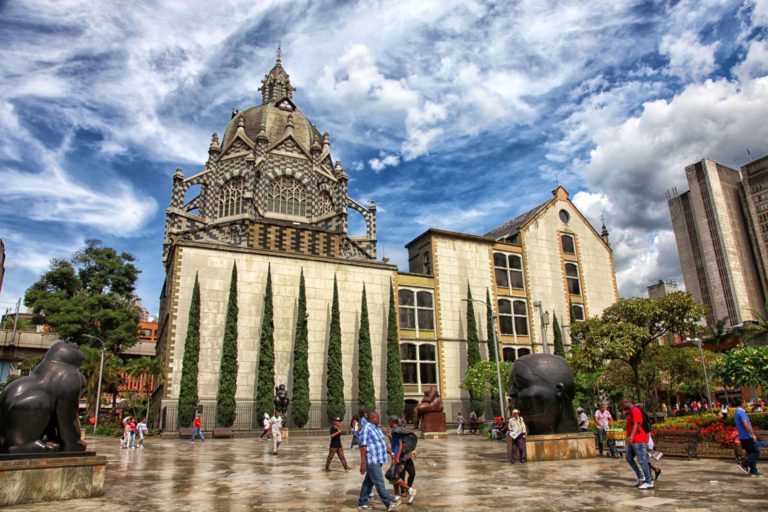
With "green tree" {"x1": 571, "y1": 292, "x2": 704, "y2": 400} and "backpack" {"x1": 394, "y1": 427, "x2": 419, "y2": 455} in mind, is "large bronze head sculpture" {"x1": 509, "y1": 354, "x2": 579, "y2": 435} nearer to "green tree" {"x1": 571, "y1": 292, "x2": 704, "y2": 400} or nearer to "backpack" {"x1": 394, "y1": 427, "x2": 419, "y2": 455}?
"backpack" {"x1": 394, "y1": 427, "x2": 419, "y2": 455}

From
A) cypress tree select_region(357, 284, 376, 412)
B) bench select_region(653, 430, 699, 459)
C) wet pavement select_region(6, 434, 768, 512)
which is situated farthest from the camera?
cypress tree select_region(357, 284, 376, 412)

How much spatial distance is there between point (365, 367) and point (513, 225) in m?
24.2

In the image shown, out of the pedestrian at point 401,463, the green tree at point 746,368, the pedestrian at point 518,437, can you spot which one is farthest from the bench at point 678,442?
the pedestrian at point 401,463

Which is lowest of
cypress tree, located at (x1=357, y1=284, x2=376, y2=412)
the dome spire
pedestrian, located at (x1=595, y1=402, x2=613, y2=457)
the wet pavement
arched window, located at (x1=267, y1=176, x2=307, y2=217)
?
the wet pavement

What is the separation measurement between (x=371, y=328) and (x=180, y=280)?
14475mm

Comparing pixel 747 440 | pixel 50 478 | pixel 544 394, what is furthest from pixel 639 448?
pixel 50 478

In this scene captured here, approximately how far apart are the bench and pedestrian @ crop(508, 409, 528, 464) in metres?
4.73

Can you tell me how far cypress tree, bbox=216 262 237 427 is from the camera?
34219mm

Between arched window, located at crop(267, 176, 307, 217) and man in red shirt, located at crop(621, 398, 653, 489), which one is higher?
arched window, located at crop(267, 176, 307, 217)

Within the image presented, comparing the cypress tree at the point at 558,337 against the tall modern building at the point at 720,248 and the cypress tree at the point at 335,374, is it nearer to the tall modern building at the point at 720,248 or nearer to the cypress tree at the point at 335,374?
the cypress tree at the point at 335,374

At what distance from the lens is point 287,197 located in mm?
55594

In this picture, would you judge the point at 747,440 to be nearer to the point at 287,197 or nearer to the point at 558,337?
the point at 558,337

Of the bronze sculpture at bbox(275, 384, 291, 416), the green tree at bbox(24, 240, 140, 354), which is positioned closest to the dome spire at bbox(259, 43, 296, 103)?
the green tree at bbox(24, 240, 140, 354)

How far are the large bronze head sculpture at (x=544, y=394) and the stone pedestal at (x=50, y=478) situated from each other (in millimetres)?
11135
